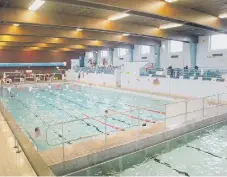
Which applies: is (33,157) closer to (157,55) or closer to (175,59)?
(175,59)

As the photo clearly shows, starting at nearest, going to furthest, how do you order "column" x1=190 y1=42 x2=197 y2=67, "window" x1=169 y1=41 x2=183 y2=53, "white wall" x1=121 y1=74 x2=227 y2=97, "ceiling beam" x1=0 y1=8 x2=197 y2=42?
"ceiling beam" x1=0 y1=8 x2=197 y2=42, "white wall" x1=121 y1=74 x2=227 y2=97, "column" x1=190 y1=42 x2=197 y2=67, "window" x1=169 y1=41 x2=183 y2=53

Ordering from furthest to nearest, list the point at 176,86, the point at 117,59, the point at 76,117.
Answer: the point at 117,59
the point at 176,86
the point at 76,117

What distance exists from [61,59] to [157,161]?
25876mm

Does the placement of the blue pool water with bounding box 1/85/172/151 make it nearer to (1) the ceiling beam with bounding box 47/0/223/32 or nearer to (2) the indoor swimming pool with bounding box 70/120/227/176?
(2) the indoor swimming pool with bounding box 70/120/227/176

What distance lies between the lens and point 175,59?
1736 cm

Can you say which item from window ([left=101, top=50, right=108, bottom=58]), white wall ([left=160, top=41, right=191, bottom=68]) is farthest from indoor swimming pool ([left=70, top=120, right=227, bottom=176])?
window ([left=101, top=50, right=108, bottom=58])

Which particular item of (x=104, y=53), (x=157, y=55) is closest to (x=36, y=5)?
(x=157, y=55)

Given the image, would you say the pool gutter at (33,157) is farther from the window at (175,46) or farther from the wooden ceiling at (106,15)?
the window at (175,46)

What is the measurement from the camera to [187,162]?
4883 mm

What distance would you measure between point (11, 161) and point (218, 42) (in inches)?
567

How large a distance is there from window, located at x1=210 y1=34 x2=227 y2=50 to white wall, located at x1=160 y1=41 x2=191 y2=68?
73.0 inches

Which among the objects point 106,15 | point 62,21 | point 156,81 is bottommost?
point 156,81

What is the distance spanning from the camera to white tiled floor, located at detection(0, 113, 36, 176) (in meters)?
3.61

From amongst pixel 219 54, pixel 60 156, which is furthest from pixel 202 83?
pixel 60 156
